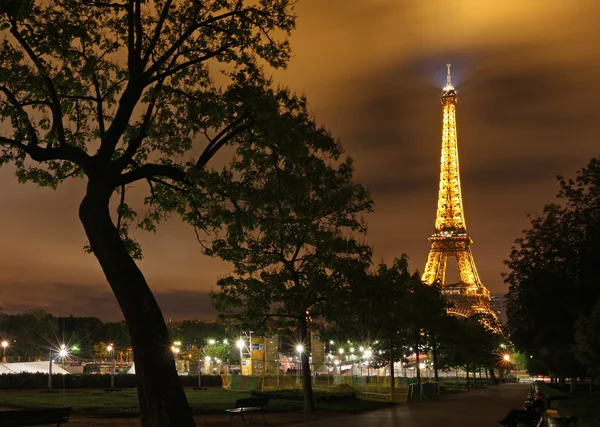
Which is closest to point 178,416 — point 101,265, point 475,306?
point 101,265

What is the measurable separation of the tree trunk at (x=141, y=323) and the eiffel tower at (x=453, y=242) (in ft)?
374

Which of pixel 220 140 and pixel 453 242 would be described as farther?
pixel 453 242

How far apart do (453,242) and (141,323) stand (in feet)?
400

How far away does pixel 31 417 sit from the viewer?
54.3 ft

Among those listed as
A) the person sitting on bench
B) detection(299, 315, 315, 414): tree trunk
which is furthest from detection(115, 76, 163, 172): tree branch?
detection(299, 315, 315, 414): tree trunk

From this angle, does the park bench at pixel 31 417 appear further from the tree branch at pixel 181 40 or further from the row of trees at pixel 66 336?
the row of trees at pixel 66 336

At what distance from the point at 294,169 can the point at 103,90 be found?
4.64 meters

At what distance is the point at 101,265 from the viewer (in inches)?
517

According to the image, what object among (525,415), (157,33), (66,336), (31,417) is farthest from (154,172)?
(66,336)

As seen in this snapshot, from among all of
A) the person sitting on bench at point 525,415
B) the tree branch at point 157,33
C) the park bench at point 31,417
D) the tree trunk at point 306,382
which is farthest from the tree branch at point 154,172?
the tree trunk at point 306,382

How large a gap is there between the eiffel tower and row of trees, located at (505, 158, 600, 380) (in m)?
86.3

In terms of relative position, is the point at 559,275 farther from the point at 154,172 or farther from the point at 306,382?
the point at 154,172

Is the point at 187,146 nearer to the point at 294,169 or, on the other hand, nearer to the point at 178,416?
the point at 294,169

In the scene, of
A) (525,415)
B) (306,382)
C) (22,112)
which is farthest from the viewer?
(306,382)
